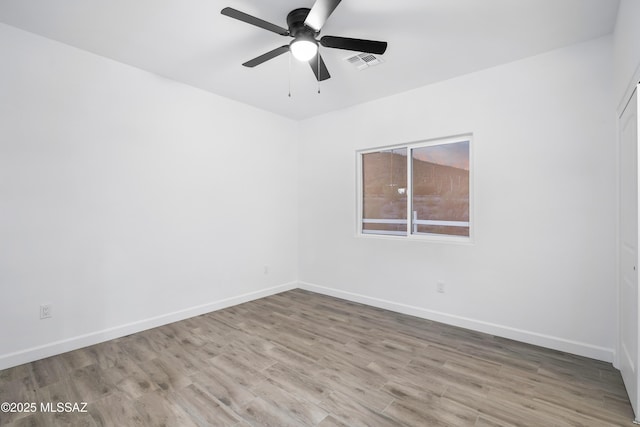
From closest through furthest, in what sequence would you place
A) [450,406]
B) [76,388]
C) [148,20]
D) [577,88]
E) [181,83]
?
[450,406], [76,388], [148,20], [577,88], [181,83]

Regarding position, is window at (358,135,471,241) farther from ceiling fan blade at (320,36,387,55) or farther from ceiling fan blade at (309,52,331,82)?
ceiling fan blade at (320,36,387,55)

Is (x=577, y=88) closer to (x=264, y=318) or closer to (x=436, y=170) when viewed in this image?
(x=436, y=170)

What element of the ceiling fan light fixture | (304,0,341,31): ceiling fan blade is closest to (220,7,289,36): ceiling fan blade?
the ceiling fan light fixture

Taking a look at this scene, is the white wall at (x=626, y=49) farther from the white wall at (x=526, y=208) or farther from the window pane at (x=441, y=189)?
the window pane at (x=441, y=189)

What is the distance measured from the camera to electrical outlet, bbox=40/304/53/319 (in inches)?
102

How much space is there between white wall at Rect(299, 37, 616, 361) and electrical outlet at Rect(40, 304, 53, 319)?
3.37 m

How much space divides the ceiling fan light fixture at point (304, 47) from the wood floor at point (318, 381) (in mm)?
2472

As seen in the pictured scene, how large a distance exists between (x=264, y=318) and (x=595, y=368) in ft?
10.1

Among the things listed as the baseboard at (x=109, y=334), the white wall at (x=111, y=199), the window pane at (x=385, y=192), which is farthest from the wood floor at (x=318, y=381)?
the window pane at (x=385, y=192)

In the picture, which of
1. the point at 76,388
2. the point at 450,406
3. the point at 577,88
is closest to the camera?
the point at 450,406

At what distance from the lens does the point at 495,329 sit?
3037 mm

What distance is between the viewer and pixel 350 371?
2.39 m

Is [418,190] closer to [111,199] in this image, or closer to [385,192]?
[385,192]

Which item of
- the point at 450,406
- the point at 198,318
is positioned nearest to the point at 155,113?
the point at 198,318
